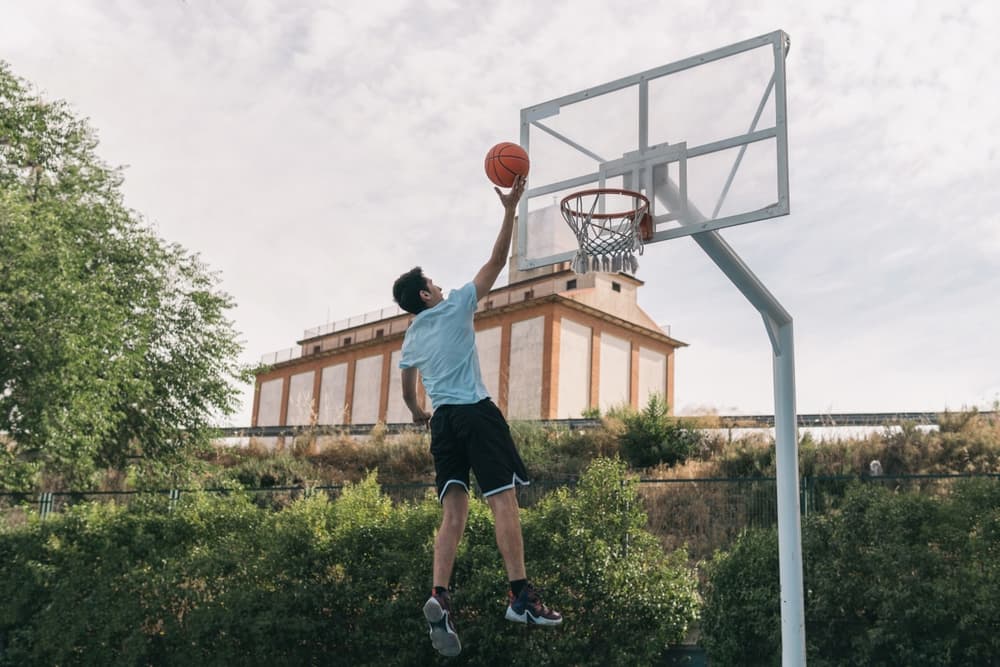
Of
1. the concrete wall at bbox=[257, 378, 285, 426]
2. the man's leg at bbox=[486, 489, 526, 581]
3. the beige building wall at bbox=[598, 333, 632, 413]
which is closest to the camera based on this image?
the man's leg at bbox=[486, 489, 526, 581]

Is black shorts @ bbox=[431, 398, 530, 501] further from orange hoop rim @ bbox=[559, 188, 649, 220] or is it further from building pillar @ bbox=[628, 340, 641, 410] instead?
building pillar @ bbox=[628, 340, 641, 410]

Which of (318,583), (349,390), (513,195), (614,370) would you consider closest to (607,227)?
(513,195)

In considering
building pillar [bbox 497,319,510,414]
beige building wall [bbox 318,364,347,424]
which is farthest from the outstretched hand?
beige building wall [bbox 318,364,347,424]

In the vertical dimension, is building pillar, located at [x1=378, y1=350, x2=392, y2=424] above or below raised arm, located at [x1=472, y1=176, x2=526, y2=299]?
above

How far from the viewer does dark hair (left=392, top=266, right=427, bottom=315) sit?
6273mm

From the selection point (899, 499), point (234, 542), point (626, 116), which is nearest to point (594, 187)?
point (626, 116)

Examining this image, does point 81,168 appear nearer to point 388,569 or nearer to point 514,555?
point 388,569

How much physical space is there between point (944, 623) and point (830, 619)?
1141 mm

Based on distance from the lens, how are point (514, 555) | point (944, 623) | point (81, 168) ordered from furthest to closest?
1. point (81, 168)
2. point (944, 623)
3. point (514, 555)

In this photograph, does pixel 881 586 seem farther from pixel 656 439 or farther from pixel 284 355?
pixel 284 355

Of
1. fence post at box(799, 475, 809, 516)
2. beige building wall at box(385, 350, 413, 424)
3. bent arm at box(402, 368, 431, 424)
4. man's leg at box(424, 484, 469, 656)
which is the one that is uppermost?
beige building wall at box(385, 350, 413, 424)

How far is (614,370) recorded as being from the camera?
46875mm

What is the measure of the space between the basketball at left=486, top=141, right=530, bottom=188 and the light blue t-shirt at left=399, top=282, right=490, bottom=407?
1.04 metres

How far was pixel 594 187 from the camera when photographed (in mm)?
9094
